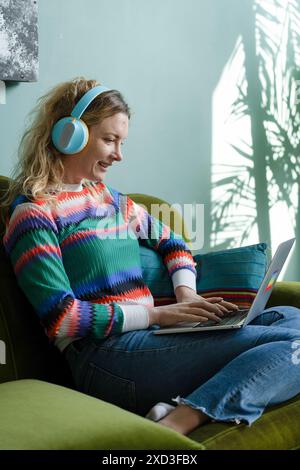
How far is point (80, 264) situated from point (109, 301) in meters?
0.12

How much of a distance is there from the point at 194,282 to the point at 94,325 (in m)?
0.48

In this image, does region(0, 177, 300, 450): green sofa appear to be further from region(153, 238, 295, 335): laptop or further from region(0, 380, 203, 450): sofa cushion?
region(153, 238, 295, 335): laptop

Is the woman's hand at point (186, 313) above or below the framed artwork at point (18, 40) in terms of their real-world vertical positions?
below

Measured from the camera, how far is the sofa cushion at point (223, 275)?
2.19 meters

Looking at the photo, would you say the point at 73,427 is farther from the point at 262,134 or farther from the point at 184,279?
the point at 262,134

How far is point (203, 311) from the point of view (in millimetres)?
1893

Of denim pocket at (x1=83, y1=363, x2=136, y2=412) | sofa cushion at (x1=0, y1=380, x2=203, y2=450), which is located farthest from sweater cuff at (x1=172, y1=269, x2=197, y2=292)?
sofa cushion at (x1=0, y1=380, x2=203, y2=450)

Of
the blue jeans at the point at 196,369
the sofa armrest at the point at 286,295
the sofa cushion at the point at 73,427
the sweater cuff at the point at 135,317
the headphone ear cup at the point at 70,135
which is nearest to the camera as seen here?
the sofa cushion at the point at 73,427

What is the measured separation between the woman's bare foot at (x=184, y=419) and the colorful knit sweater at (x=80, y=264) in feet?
0.96

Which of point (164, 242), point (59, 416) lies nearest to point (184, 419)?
point (59, 416)

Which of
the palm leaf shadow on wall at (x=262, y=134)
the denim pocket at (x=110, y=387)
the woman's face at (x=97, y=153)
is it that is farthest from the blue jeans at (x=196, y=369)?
the palm leaf shadow on wall at (x=262, y=134)

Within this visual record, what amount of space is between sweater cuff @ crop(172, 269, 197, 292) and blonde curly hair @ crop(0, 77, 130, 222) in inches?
16.7

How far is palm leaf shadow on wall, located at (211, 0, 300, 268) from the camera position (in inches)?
126

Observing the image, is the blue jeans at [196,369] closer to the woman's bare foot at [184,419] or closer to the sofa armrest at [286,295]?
the woman's bare foot at [184,419]
